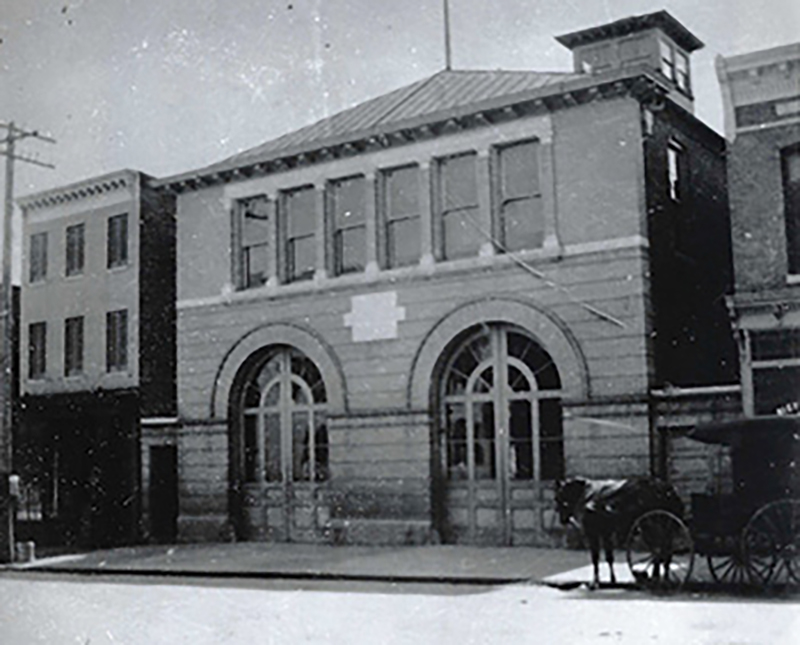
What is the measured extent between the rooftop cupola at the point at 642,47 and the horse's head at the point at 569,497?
2443 millimetres

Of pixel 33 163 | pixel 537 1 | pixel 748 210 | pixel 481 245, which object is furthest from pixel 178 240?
pixel 748 210

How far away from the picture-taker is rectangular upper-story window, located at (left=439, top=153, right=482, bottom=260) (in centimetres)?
709

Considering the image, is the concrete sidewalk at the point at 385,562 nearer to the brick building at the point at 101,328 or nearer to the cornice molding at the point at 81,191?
the brick building at the point at 101,328

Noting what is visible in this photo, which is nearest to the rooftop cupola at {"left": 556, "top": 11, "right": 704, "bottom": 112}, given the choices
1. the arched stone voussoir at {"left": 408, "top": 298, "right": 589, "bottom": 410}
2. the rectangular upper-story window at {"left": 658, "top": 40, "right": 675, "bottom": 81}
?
the rectangular upper-story window at {"left": 658, "top": 40, "right": 675, "bottom": 81}

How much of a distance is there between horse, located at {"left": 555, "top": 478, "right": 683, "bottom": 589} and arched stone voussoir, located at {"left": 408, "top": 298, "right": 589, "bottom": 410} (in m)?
0.60

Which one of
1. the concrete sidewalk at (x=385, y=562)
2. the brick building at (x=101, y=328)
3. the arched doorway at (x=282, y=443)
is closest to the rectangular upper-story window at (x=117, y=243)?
the brick building at (x=101, y=328)

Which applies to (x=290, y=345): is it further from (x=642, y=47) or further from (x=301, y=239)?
(x=642, y=47)

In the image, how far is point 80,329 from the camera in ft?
28.9

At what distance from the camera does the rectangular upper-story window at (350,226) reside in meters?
7.50

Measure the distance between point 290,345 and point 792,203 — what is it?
363 centimetres

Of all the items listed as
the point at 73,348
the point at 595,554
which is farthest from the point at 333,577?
the point at 73,348

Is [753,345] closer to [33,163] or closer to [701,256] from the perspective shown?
[701,256]

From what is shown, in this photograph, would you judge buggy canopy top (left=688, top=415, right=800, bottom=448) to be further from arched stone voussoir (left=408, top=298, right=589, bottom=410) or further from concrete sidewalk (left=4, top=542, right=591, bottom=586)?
concrete sidewalk (left=4, top=542, right=591, bottom=586)

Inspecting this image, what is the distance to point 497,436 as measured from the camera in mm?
6980
